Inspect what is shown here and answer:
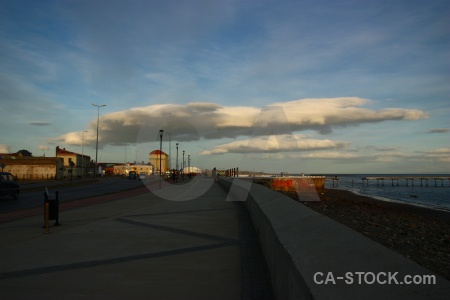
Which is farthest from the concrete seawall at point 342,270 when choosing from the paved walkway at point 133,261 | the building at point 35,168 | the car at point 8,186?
the building at point 35,168

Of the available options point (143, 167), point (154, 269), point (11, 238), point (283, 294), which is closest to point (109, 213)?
point (11, 238)

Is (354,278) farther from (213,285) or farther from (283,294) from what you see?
(213,285)

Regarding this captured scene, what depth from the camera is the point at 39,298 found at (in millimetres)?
5176

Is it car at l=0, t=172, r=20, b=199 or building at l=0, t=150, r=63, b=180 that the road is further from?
building at l=0, t=150, r=63, b=180

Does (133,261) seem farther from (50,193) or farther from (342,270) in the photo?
(50,193)

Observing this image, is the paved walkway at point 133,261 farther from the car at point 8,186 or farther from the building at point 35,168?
the building at point 35,168

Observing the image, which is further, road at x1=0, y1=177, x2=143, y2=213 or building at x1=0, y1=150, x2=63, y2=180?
building at x1=0, y1=150, x2=63, y2=180

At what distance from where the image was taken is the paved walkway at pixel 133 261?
5.54m

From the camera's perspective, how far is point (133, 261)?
23.8 ft

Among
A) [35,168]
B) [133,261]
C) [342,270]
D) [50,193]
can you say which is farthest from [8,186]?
[35,168]

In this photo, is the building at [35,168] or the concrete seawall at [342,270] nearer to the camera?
the concrete seawall at [342,270]

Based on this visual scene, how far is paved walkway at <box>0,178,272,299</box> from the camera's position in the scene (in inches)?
218

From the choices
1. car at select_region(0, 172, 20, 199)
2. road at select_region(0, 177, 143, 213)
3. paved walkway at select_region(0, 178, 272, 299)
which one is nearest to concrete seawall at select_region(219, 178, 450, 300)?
paved walkway at select_region(0, 178, 272, 299)

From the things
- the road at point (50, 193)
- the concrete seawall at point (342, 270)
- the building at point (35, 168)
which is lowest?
the road at point (50, 193)
